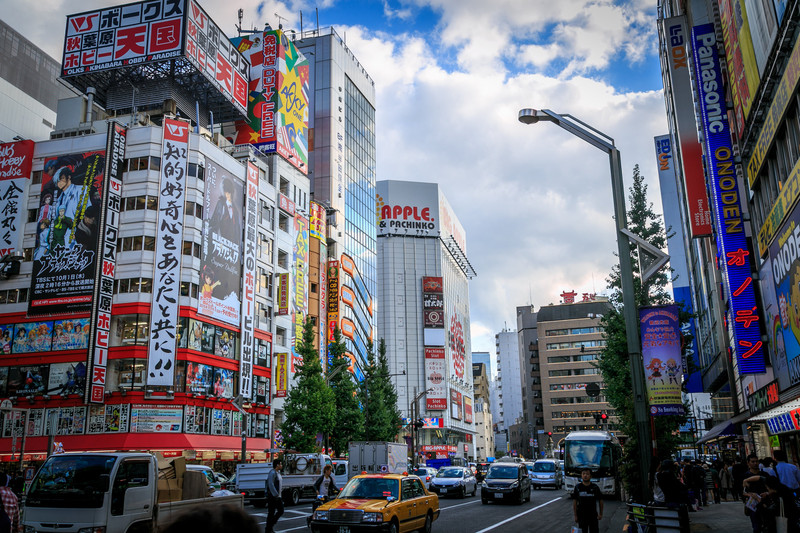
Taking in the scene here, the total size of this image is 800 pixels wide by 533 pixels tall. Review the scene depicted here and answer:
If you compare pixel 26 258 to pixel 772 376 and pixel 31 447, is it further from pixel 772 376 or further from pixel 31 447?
pixel 772 376

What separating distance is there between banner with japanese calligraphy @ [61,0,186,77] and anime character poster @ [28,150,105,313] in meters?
9.93

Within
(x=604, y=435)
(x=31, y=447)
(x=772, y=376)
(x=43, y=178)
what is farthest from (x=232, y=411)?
(x=772, y=376)

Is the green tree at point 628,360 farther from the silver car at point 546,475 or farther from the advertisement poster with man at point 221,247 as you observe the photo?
the advertisement poster with man at point 221,247

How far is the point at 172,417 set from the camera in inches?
1735

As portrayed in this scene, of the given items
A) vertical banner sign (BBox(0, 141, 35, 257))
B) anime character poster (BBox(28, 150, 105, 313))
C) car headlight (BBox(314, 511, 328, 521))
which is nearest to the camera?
car headlight (BBox(314, 511, 328, 521))

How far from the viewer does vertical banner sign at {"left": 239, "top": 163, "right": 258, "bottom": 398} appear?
51.3 m

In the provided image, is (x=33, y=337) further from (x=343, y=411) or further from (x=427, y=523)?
(x=427, y=523)

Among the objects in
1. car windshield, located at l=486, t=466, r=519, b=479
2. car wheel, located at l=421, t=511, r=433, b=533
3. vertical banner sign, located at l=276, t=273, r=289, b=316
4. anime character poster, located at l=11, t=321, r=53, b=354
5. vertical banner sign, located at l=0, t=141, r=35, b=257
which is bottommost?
car wheel, located at l=421, t=511, r=433, b=533

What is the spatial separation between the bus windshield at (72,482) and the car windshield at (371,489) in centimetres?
602

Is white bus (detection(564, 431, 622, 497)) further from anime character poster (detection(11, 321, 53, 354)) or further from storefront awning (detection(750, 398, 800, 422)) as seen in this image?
anime character poster (detection(11, 321, 53, 354))

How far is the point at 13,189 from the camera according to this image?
4916 centimetres

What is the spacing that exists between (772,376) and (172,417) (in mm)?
35433

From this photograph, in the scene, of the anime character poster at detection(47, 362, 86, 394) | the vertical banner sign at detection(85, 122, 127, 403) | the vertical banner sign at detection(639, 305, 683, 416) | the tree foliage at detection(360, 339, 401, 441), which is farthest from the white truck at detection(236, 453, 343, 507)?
the tree foliage at detection(360, 339, 401, 441)

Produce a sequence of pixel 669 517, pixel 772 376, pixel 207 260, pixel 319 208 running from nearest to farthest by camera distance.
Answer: pixel 669 517 → pixel 772 376 → pixel 207 260 → pixel 319 208
